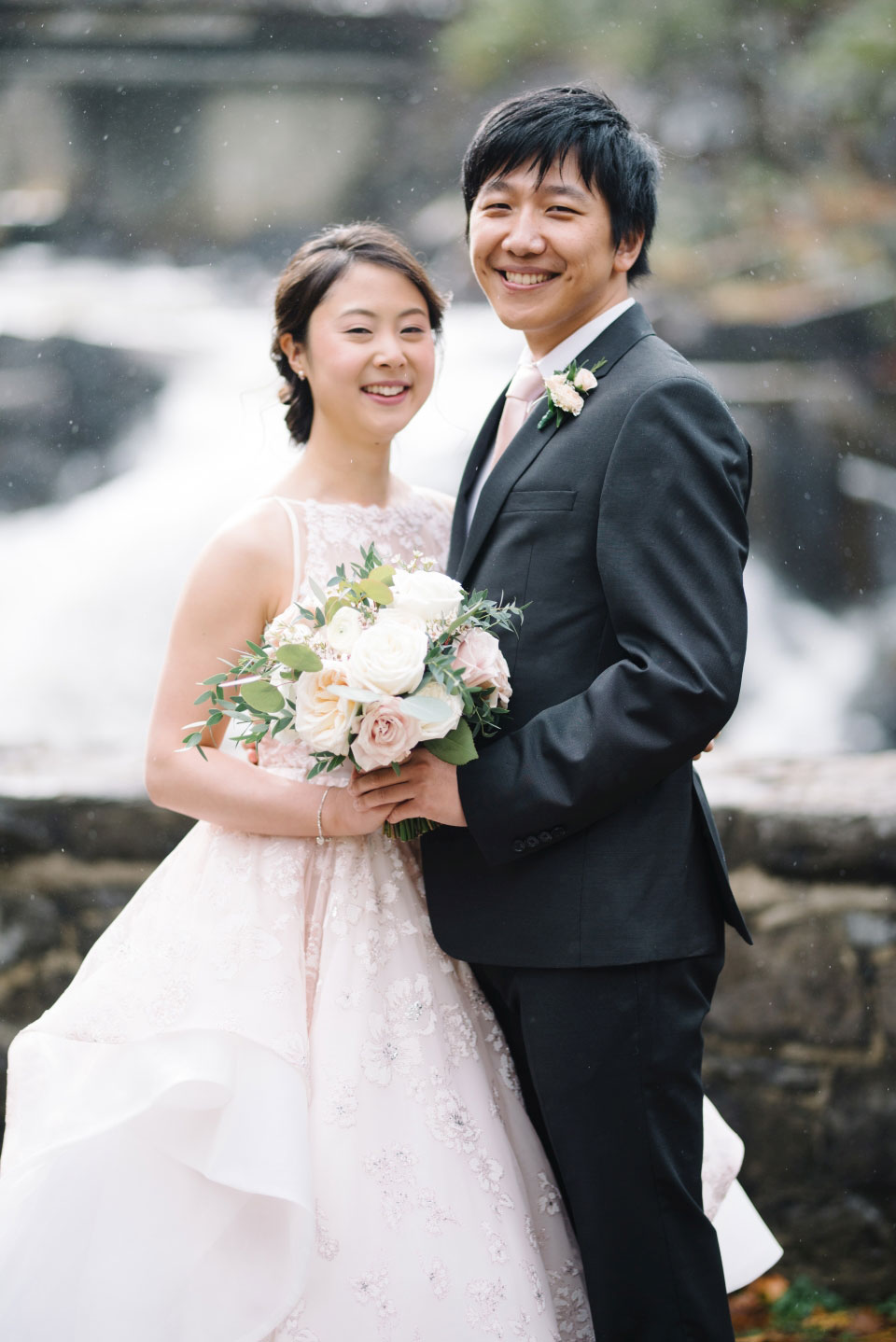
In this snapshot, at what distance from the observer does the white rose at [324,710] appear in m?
1.60

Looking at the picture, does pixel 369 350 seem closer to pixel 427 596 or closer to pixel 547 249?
pixel 547 249

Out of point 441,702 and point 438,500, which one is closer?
point 441,702

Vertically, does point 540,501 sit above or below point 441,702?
above

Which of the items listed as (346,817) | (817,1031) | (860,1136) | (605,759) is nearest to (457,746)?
(605,759)

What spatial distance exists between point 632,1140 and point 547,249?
1390 mm

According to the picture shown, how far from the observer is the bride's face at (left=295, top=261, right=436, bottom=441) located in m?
2.20

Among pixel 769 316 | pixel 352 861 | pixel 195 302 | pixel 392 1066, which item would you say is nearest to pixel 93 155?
pixel 195 302

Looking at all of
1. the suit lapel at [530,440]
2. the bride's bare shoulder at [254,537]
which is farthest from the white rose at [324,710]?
the bride's bare shoulder at [254,537]

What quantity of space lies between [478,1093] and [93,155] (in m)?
4.31

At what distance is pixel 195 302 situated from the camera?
5086mm

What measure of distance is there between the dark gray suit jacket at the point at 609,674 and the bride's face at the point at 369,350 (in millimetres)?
394

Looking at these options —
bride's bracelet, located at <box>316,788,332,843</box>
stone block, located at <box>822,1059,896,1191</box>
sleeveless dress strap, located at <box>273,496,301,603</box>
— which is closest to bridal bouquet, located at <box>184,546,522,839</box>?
bride's bracelet, located at <box>316,788,332,843</box>

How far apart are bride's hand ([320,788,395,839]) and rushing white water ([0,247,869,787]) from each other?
8.87 ft

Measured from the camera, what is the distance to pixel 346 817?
1927 mm
